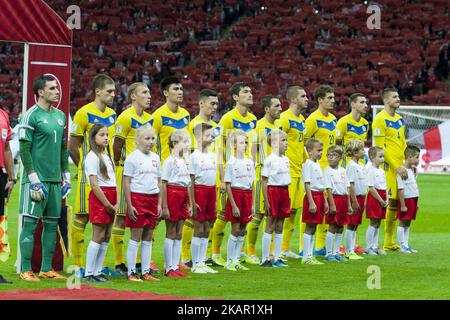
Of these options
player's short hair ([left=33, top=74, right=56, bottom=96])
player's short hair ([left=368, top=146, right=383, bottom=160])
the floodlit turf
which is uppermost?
player's short hair ([left=33, top=74, right=56, bottom=96])

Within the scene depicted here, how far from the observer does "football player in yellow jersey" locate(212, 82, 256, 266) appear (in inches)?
438

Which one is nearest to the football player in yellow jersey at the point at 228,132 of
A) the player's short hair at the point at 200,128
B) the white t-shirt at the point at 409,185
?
the player's short hair at the point at 200,128

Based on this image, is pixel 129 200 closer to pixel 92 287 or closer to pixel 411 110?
pixel 92 287

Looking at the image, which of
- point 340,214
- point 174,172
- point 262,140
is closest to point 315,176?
point 340,214

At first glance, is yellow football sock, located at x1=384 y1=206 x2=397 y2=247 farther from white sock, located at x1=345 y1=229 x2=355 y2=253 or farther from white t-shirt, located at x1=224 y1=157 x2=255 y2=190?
white t-shirt, located at x1=224 y1=157 x2=255 y2=190

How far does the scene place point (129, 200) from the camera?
9297mm

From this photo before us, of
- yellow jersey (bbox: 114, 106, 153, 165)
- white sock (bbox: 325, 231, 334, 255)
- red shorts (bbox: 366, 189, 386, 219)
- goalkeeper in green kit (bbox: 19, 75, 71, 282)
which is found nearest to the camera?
goalkeeper in green kit (bbox: 19, 75, 71, 282)

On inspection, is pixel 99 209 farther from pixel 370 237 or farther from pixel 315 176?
pixel 370 237

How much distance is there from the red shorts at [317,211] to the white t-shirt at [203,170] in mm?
1570

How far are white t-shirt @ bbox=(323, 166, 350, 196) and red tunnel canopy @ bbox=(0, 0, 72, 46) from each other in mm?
3664

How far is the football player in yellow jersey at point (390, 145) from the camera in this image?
43.0ft

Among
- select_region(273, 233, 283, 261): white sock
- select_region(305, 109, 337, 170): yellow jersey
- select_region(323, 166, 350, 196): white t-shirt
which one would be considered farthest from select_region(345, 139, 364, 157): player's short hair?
select_region(273, 233, 283, 261): white sock

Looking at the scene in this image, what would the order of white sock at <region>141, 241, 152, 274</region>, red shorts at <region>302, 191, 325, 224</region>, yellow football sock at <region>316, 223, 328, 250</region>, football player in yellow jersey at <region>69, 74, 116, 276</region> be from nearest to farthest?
white sock at <region>141, 241, 152, 274</region> < football player in yellow jersey at <region>69, 74, 116, 276</region> < red shorts at <region>302, 191, 325, 224</region> < yellow football sock at <region>316, 223, 328, 250</region>
